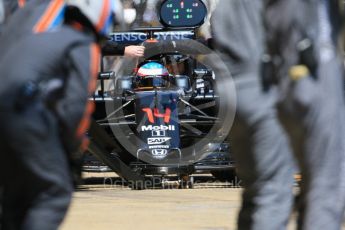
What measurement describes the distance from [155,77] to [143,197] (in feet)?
5.44

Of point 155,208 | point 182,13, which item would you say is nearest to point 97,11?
point 155,208

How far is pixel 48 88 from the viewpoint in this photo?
3.99 meters

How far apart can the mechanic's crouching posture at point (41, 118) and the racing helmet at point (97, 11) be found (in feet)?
0.32

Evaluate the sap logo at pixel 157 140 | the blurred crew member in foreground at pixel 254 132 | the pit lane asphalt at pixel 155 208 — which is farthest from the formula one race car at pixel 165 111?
the blurred crew member in foreground at pixel 254 132

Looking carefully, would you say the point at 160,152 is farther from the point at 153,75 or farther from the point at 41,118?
the point at 41,118

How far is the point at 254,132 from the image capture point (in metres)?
4.98

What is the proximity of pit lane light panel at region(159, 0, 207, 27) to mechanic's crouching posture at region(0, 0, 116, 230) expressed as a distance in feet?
25.2

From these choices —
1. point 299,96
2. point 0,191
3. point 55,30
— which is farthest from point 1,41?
point 299,96

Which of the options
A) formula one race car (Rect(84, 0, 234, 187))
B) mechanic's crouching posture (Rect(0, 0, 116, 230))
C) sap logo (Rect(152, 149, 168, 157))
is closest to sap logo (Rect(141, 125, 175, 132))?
formula one race car (Rect(84, 0, 234, 187))

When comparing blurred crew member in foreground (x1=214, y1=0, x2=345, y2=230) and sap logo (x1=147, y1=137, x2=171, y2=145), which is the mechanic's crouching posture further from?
sap logo (x1=147, y1=137, x2=171, y2=145)

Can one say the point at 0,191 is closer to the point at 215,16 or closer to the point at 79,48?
the point at 79,48

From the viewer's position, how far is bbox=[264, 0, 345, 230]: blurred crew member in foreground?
14.3ft

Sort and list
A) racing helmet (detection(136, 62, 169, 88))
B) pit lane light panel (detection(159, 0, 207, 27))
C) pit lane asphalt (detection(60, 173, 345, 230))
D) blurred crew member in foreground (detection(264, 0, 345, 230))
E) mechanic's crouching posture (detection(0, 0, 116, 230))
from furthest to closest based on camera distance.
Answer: racing helmet (detection(136, 62, 169, 88)), pit lane light panel (detection(159, 0, 207, 27)), pit lane asphalt (detection(60, 173, 345, 230)), blurred crew member in foreground (detection(264, 0, 345, 230)), mechanic's crouching posture (detection(0, 0, 116, 230))

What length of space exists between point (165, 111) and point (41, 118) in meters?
8.17
